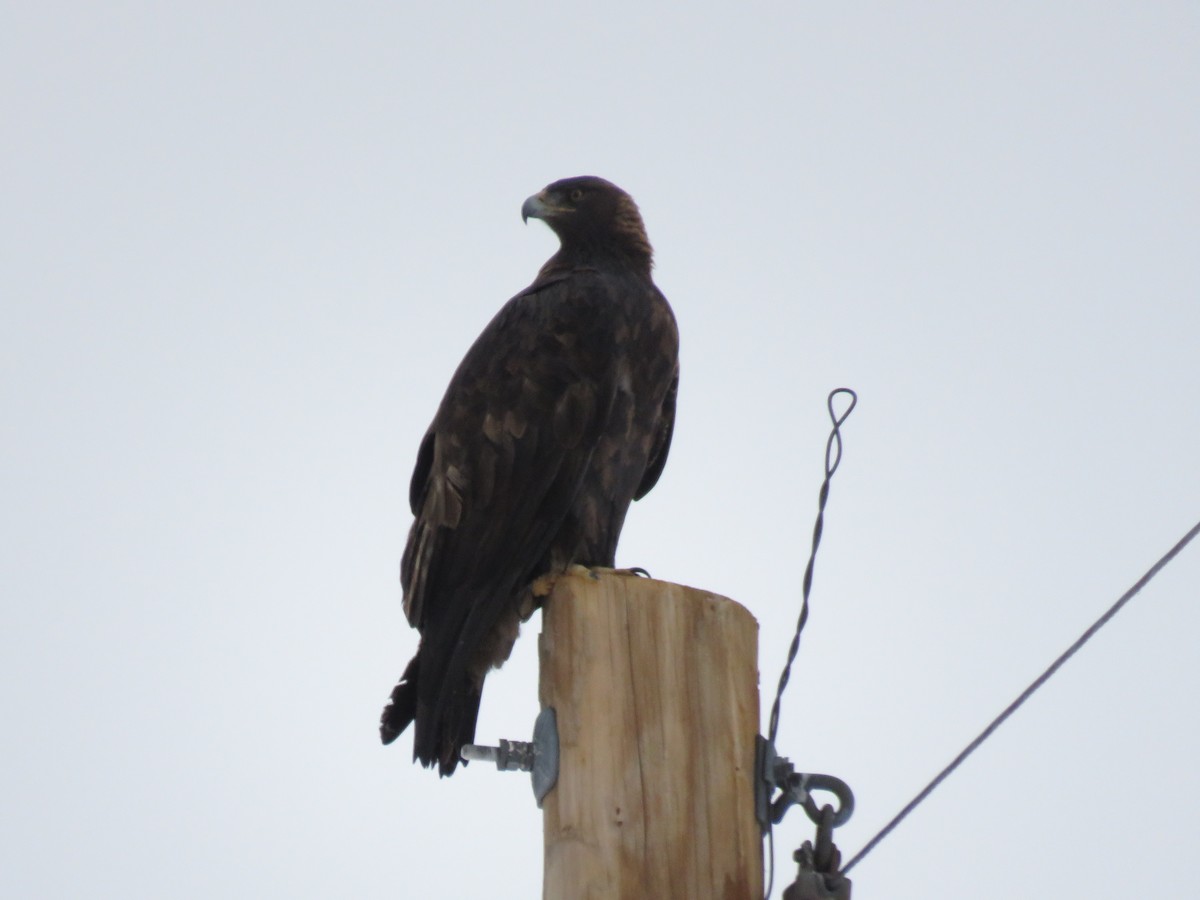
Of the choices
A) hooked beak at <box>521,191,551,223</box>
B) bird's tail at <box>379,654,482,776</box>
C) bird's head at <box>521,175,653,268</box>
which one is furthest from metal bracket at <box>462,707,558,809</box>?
hooked beak at <box>521,191,551,223</box>

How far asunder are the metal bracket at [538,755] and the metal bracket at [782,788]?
415 millimetres

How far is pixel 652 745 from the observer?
291cm

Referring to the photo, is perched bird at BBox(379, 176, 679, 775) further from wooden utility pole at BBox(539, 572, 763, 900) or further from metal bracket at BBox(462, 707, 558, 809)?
wooden utility pole at BBox(539, 572, 763, 900)

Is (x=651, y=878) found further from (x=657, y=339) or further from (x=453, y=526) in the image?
(x=657, y=339)

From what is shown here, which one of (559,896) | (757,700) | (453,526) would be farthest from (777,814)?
(453,526)

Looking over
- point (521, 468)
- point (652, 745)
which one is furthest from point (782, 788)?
point (521, 468)

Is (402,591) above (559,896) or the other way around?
above

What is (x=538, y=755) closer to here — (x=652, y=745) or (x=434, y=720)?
(x=652, y=745)

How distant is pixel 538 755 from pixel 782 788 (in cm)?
50

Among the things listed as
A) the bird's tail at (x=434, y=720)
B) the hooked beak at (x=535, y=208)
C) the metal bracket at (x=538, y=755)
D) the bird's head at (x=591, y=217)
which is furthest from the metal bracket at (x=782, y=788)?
the hooked beak at (x=535, y=208)

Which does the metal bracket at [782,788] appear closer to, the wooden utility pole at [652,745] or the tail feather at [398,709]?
the wooden utility pole at [652,745]

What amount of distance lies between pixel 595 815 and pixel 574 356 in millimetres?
2440

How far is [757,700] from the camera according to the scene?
10.2 ft

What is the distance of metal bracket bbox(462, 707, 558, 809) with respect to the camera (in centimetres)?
299
